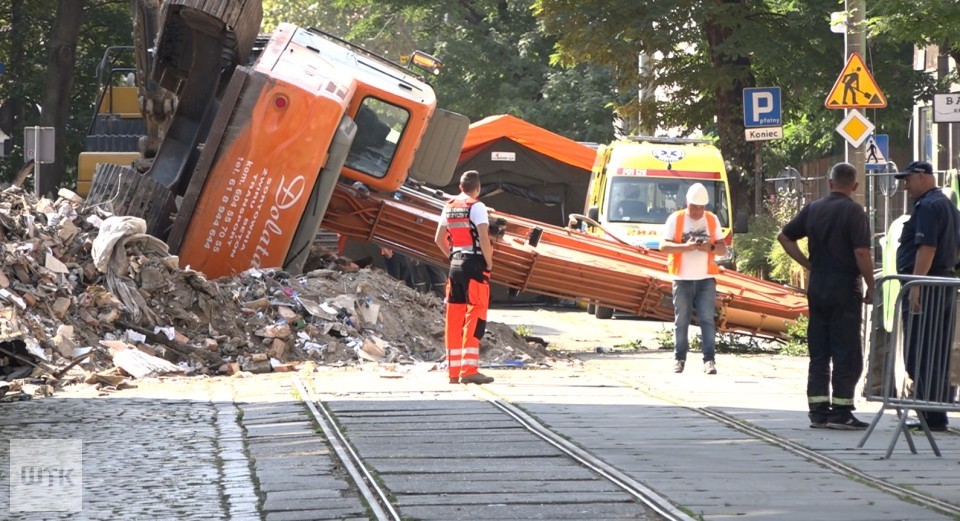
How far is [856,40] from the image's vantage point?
2117 cm

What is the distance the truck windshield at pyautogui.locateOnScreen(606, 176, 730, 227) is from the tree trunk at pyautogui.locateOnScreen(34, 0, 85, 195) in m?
16.2

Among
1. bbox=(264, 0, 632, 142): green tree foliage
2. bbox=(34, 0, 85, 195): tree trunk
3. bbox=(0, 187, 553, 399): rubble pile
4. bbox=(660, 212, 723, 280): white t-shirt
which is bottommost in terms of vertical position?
bbox=(0, 187, 553, 399): rubble pile

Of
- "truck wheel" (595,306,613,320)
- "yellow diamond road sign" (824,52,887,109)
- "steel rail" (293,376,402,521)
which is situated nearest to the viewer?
"steel rail" (293,376,402,521)

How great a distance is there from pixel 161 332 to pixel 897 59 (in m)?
21.2

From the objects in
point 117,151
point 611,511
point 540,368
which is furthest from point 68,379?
point 117,151

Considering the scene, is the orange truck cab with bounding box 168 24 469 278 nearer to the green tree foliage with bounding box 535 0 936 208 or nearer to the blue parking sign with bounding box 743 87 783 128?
the blue parking sign with bounding box 743 87 783 128

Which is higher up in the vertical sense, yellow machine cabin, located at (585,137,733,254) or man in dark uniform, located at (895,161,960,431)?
yellow machine cabin, located at (585,137,733,254)

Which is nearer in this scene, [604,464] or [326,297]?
[604,464]

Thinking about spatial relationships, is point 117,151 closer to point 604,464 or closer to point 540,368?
point 540,368

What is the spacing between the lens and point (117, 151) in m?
24.7

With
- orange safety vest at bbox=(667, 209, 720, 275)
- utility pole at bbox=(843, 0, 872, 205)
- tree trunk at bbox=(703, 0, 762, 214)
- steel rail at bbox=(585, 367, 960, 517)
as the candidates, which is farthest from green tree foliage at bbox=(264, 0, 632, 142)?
steel rail at bbox=(585, 367, 960, 517)

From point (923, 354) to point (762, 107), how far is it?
596 inches

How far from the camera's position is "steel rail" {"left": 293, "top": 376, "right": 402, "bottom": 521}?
299 inches

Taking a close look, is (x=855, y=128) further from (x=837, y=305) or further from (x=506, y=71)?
(x=506, y=71)
